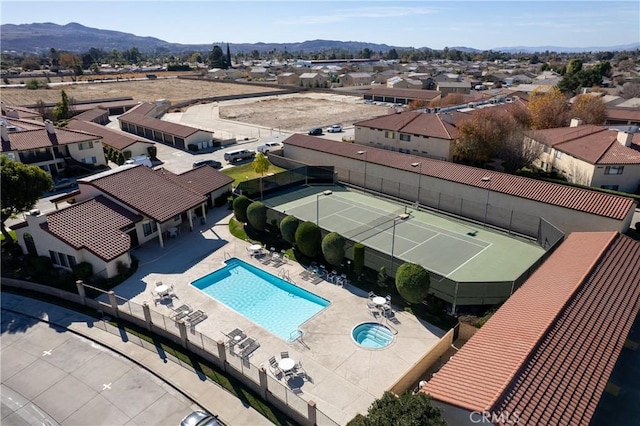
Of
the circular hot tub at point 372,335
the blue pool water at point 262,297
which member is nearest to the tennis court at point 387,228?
the circular hot tub at point 372,335

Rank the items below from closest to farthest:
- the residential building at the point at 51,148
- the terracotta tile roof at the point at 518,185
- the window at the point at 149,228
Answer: the terracotta tile roof at the point at 518,185
the window at the point at 149,228
the residential building at the point at 51,148

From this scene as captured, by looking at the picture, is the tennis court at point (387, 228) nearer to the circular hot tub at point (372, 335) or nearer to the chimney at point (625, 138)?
the circular hot tub at point (372, 335)

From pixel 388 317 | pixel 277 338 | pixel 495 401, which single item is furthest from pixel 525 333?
pixel 277 338

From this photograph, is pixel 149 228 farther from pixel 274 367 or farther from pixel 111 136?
pixel 111 136

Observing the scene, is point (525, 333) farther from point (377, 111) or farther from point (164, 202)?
point (377, 111)

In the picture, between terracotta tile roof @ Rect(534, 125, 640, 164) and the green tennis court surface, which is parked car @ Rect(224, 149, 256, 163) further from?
terracotta tile roof @ Rect(534, 125, 640, 164)

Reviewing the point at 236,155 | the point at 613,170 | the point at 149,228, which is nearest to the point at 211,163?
the point at 236,155
